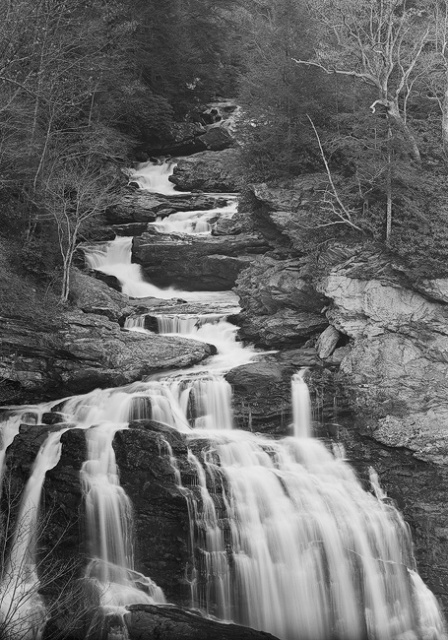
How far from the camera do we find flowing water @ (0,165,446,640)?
10969mm

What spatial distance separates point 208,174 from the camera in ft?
90.2

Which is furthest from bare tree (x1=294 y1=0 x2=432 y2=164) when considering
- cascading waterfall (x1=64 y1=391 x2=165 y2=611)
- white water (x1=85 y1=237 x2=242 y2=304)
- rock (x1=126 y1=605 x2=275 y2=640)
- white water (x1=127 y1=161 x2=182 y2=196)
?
rock (x1=126 y1=605 x2=275 y2=640)

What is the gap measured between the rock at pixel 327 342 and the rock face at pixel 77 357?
296 cm

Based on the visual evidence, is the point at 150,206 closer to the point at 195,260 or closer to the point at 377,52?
the point at 195,260

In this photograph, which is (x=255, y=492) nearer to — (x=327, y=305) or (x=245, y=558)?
(x=245, y=558)

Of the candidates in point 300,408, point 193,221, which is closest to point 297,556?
point 300,408

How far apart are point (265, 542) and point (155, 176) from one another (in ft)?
67.5

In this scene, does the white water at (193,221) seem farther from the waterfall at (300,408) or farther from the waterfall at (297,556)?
the waterfall at (297,556)

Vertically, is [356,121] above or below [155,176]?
below

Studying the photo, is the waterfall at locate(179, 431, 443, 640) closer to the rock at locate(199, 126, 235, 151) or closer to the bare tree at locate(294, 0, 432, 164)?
the bare tree at locate(294, 0, 432, 164)

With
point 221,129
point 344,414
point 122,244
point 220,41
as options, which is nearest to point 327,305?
point 344,414

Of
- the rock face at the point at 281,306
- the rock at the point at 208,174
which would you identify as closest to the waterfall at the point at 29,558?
the rock face at the point at 281,306

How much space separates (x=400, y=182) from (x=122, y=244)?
409 inches

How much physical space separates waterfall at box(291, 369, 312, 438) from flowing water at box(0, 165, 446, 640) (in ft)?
2.12
